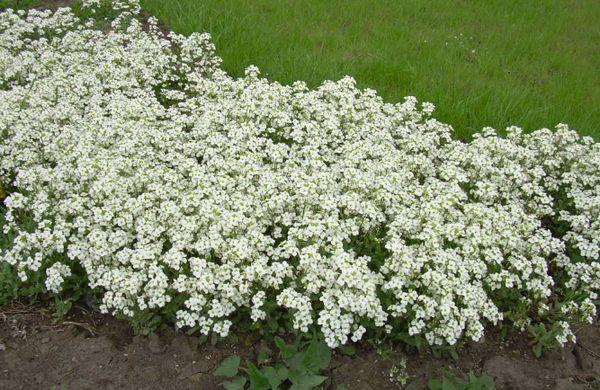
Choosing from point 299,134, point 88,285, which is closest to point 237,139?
point 299,134

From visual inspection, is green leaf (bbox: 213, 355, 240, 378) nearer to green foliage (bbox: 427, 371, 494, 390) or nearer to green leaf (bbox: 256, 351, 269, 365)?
green leaf (bbox: 256, 351, 269, 365)

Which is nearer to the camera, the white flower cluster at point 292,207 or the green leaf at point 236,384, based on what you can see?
the green leaf at point 236,384

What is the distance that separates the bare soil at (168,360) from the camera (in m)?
4.66

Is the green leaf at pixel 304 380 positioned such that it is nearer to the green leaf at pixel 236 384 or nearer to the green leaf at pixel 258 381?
the green leaf at pixel 258 381

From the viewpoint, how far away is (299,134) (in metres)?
6.53

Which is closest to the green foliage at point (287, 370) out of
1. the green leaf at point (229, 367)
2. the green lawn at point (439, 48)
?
the green leaf at point (229, 367)

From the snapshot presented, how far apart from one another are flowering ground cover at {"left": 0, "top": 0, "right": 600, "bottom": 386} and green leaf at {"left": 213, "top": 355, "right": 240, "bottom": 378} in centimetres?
25

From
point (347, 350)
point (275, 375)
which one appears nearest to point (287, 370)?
point (275, 375)

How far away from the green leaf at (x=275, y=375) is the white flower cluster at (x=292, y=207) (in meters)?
0.42

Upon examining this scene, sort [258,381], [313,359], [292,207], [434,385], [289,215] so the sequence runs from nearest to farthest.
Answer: [258,381] → [313,359] → [434,385] → [289,215] → [292,207]

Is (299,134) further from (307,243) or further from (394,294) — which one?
(394,294)

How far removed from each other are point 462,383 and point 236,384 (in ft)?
6.08

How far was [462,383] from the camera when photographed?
4.58 m

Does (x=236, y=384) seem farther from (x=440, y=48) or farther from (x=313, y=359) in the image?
(x=440, y=48)
